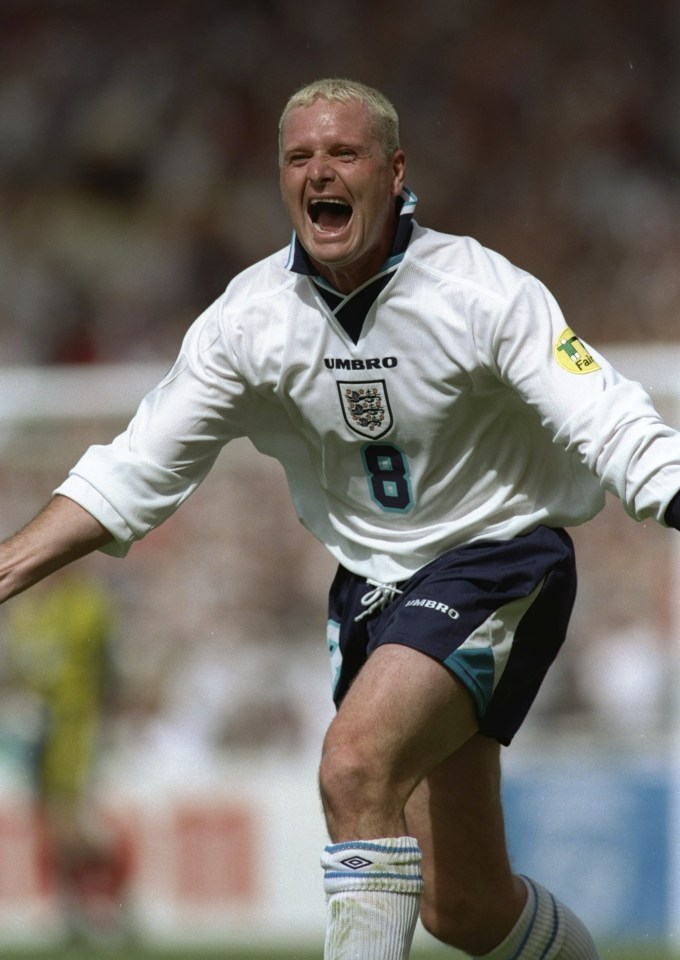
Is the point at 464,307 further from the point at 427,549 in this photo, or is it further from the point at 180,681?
the point at 180,681

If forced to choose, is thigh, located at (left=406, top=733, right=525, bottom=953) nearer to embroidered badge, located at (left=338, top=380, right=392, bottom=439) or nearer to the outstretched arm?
embroidered badge, located at (left=338, top=380, right=392, bottom=439)

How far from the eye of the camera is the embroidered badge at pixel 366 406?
3.91 m

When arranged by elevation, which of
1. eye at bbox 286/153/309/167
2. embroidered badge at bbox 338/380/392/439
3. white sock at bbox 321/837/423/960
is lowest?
white sock at bbox 321/837/423/960

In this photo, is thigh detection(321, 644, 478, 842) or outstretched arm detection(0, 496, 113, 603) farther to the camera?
outstretched arm detection(0, 496, 113, 603)

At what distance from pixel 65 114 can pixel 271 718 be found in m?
6.33

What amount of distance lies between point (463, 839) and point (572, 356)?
1272 mm

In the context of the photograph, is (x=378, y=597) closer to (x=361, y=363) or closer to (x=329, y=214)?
(x=361, y=363)

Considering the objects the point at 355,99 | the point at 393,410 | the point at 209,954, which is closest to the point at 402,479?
the point at 393,410

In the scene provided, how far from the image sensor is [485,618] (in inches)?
152

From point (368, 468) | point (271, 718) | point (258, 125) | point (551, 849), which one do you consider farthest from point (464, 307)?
point (258, 125)

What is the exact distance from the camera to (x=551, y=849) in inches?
329

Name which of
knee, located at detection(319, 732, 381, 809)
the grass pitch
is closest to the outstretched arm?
knee, located at detection(319, 732, 381, 809)

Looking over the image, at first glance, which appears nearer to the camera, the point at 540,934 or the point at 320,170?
the point at 320,170

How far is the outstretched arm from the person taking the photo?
393 centimetres
